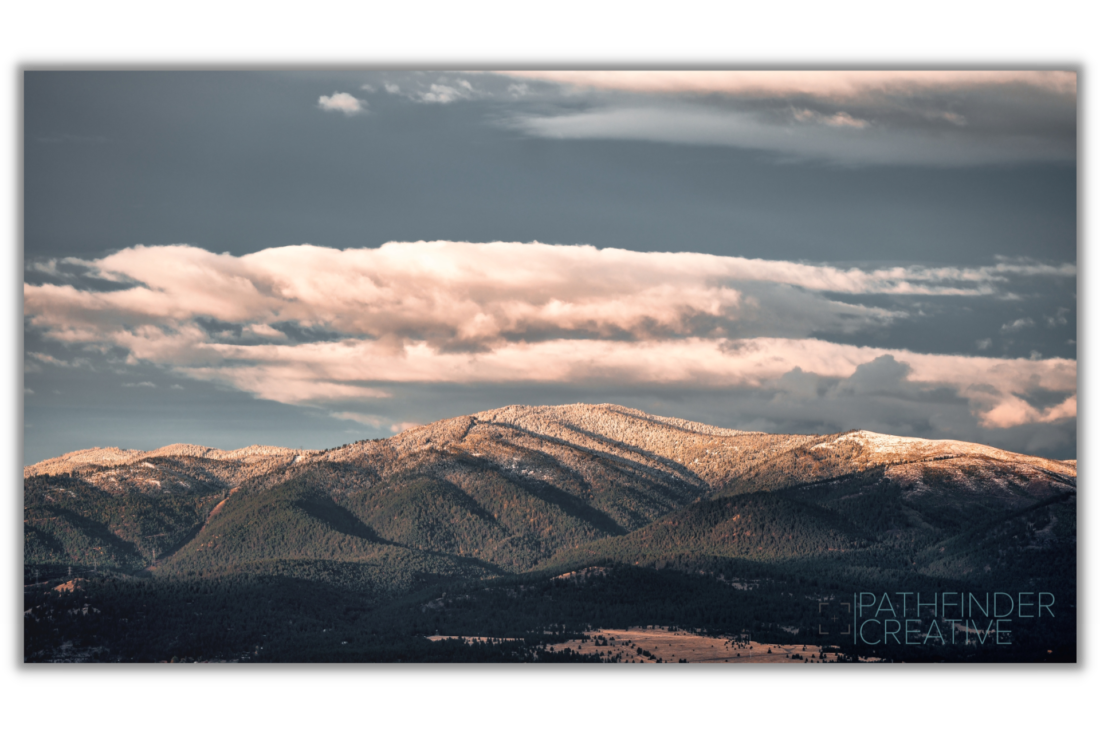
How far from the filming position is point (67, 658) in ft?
526

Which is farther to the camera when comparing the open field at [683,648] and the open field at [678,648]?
the open field at [683,648]

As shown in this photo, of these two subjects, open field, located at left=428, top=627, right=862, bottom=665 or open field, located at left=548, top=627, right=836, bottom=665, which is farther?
open field, located at left=548, top=627, right=836, bottom=665

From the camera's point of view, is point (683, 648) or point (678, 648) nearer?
point (678, 648)

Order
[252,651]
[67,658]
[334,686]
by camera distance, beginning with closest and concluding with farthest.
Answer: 1. [334,686]
2. [67,658]
3. [252,651]

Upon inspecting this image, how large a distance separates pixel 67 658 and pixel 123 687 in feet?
373

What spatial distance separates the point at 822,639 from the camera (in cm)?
18950

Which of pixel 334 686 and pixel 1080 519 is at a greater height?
pixel 1080 519

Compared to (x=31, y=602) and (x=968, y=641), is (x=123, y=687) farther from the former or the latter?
(x=968, y=641)
